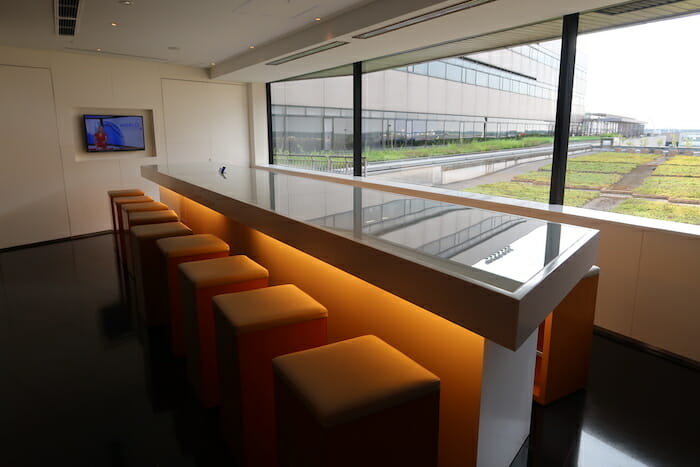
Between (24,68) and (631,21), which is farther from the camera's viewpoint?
(24,68)

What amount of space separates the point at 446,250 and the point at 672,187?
3046 mm

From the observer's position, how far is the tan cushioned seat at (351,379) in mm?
1261

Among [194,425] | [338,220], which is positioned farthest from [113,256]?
[338,220]

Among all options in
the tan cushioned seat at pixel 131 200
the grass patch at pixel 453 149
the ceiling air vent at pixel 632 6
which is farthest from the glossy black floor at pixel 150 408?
the ceiling air vent at pixel 632 6

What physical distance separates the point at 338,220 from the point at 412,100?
5.19m

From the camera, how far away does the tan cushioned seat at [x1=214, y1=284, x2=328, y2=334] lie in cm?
180

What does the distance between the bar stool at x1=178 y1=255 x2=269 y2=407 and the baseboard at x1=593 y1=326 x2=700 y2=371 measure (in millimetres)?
2610

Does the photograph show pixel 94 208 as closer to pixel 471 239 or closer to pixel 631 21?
pixel 471 239

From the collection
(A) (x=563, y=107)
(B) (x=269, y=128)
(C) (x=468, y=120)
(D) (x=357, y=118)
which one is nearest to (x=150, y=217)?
(D) (x=357, y=118)

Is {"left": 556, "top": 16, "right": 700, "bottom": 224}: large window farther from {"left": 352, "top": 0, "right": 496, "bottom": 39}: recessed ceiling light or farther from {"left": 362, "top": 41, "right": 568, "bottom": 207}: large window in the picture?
{"left": 352, "top": 0, "right": 496, "bottom": 39}: recessed ceiling light

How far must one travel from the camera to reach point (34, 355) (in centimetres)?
294

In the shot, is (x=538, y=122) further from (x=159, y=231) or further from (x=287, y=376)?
(x=287, y=376)

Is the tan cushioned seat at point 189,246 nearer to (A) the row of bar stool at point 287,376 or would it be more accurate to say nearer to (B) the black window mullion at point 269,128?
(A) the row of bar stool at point 287,376

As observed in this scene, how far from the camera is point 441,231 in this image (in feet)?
5.97
